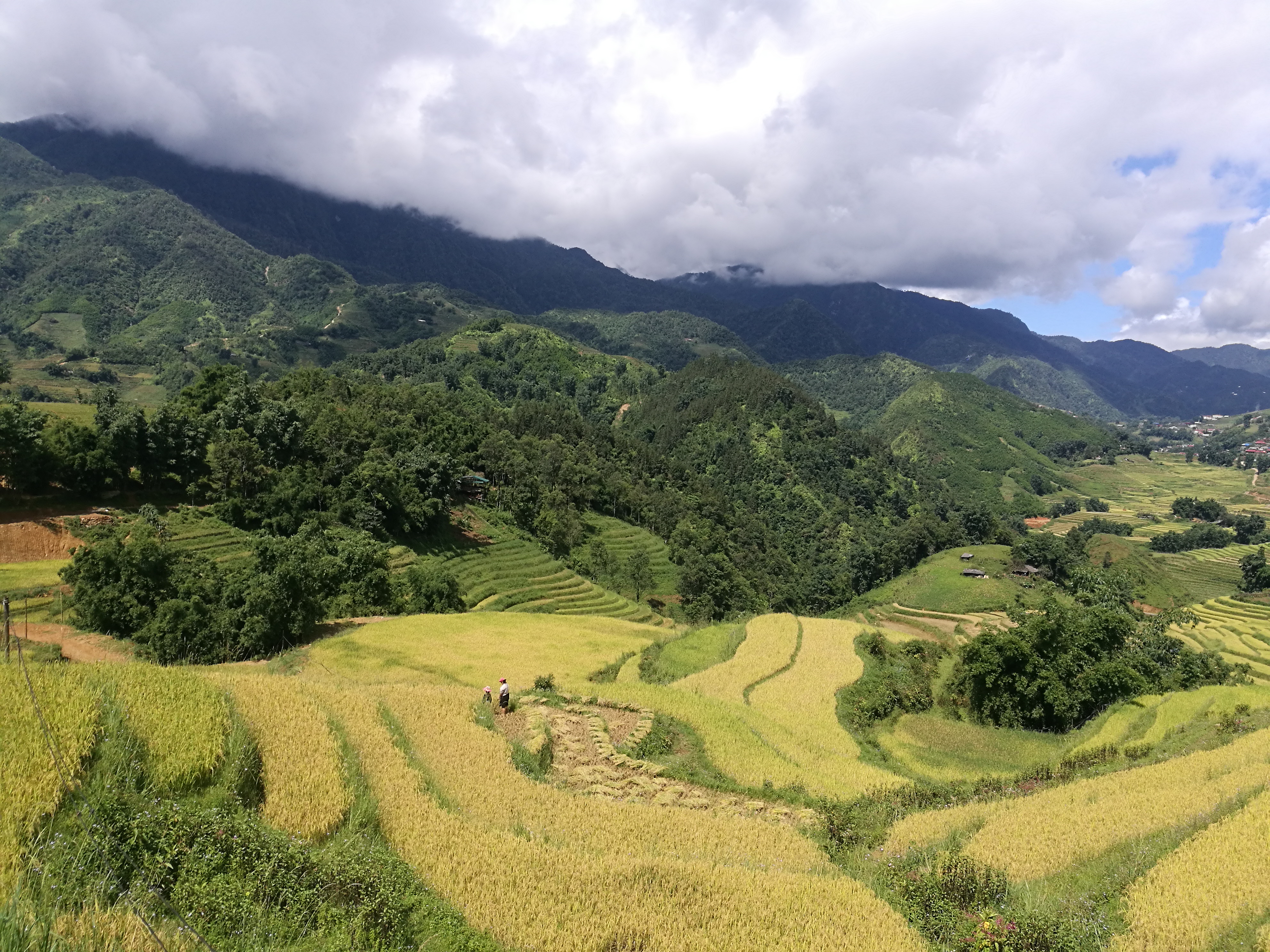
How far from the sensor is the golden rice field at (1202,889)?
32.1ft

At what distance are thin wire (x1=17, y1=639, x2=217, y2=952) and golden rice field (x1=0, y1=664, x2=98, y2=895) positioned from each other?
0.17ft

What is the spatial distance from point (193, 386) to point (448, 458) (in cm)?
2831

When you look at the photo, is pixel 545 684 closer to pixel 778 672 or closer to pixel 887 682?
pixel 778 672

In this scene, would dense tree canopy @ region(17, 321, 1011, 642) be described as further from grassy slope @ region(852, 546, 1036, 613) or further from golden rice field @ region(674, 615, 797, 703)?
golden rice field @ region(674, 615, 797, 703)

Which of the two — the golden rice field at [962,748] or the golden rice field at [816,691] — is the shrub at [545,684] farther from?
the golden rice field at [962,748]

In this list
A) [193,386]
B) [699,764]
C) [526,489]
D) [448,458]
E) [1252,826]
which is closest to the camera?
[1252,826]

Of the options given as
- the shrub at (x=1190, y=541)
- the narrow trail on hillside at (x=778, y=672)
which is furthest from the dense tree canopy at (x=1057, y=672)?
the shrub at (x=1190, y=541)

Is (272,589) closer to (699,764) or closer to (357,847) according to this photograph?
(699,764)

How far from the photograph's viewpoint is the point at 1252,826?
1280cm

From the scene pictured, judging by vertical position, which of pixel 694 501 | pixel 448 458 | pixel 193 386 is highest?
pixel 193 386

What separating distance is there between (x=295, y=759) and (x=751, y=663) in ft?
85.0

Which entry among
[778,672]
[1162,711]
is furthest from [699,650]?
[1162,711]

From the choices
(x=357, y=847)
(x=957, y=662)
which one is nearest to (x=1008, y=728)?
(x=957, y=662)

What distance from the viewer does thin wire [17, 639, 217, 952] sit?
22.4ft
